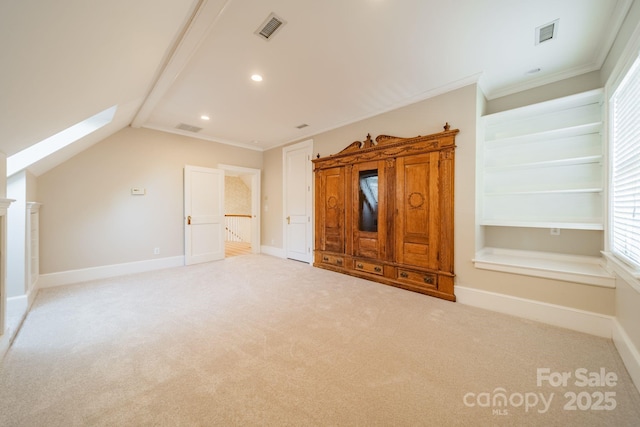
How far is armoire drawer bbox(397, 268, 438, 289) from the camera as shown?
319cm

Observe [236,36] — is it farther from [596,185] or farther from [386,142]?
[596,185]

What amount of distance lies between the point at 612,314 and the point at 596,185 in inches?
53.9

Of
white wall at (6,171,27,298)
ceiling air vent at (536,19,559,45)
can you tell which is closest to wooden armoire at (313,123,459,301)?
ceiling air vent at (536,19,559,45)

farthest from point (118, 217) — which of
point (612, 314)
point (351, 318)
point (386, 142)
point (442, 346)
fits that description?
point (612, 314)

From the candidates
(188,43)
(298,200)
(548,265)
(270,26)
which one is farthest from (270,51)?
(548,265)

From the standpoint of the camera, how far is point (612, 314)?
2.21 metres

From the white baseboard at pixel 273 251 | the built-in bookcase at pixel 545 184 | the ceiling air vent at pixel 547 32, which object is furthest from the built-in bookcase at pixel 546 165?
the white baseboard at pixel 273 251

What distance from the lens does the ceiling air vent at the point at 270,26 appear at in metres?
2.01

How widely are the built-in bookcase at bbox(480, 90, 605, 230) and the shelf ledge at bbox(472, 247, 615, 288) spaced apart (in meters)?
0.43

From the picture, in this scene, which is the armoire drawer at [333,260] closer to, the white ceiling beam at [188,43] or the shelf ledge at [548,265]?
the shelf ledge at [548,265]

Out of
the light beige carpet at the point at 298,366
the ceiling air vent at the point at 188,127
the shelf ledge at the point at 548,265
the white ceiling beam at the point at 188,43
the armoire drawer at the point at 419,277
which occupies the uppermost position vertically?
the ceiling air vent at the point at 188,127

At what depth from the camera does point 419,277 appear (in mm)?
3324

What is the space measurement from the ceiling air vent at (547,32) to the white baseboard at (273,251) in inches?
204

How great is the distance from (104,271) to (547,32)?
658cm
